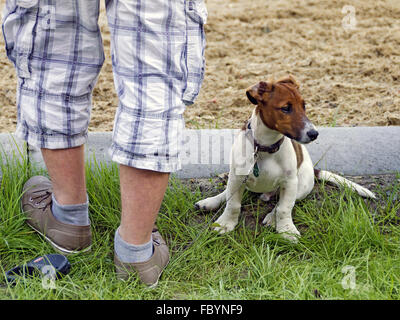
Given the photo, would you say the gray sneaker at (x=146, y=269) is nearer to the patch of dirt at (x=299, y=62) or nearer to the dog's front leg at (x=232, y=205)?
the dog's front leg at (x=232, y=205)

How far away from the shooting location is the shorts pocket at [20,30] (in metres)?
2.06

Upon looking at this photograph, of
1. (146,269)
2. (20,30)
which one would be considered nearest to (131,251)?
(146,269)

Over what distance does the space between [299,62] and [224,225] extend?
2344mm

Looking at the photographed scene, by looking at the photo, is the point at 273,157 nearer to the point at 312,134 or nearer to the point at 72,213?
the point at 312,134

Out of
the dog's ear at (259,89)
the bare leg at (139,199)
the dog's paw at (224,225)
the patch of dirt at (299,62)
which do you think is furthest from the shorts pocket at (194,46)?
the patch of dirt at (299,62)

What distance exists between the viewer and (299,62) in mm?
4602

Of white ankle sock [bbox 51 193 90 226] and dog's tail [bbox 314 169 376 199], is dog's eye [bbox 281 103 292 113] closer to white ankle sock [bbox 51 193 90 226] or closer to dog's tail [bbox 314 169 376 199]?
dog's tail [bbox 314 169 376 199]

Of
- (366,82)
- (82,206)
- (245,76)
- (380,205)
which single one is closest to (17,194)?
(82,206)

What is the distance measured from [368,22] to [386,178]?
2.82 m

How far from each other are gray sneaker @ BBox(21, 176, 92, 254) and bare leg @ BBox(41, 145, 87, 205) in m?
0.12

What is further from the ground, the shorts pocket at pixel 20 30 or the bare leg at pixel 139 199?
the shorts pocket at pixel 20 30

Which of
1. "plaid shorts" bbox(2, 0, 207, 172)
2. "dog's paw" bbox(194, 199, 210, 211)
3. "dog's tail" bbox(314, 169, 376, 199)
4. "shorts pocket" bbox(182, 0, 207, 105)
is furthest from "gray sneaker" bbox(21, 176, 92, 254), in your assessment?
"dog's tail" bbox(314, 169, 376, 199)

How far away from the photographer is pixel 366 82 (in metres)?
4.23

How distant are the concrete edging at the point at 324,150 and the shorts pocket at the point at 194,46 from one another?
1.06m
